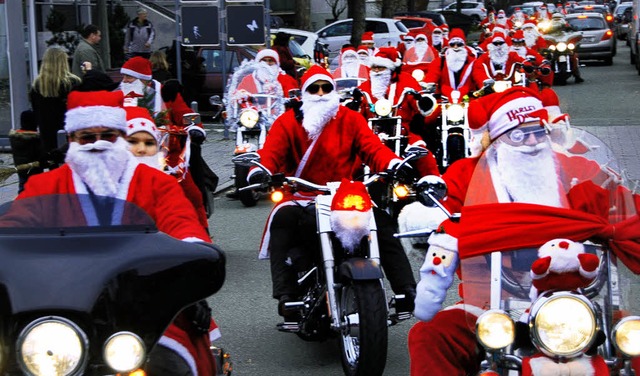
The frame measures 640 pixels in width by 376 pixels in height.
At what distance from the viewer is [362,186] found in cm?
622

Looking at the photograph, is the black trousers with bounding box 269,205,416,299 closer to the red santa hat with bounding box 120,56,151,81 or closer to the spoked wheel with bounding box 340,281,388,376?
the spoked wheel with bounding box 340,281,388,376

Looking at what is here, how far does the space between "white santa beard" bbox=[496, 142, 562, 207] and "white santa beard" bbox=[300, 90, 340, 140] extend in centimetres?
305

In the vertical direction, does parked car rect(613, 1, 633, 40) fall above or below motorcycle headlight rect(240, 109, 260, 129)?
above

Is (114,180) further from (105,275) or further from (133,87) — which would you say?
(133,87)

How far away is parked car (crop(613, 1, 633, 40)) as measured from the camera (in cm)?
4538

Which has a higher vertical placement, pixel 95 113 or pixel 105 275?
pixel 95 113

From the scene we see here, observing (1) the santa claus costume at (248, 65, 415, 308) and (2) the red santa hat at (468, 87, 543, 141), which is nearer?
(2) the red santa hat at (468, 87, 543, 141)

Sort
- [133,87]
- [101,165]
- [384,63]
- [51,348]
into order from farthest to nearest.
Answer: [384,63] < [133,87] < [101,165] < [51,348]

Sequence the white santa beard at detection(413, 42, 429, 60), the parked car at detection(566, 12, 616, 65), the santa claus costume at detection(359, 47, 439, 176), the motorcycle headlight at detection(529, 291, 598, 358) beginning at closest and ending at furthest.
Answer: the motorcycle headlight at detection(529, 291, 598, 358)
the santa claus costume at detection(359, 47, 439, 176)
the white santa beard at detection(413, 42, 429, 60)
the parked car at detection(566, 12, 616, 65)

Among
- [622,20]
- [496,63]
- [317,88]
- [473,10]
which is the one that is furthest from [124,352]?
[473,10]

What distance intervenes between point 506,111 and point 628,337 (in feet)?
3.80

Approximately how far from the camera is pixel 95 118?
4.76 metres

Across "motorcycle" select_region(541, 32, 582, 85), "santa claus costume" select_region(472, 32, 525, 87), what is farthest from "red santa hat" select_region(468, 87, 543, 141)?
"motorcycle" select_region(541, 32, 582, 85)

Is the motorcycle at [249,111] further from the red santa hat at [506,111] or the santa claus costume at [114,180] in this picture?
the red santa hat at [506,111]
